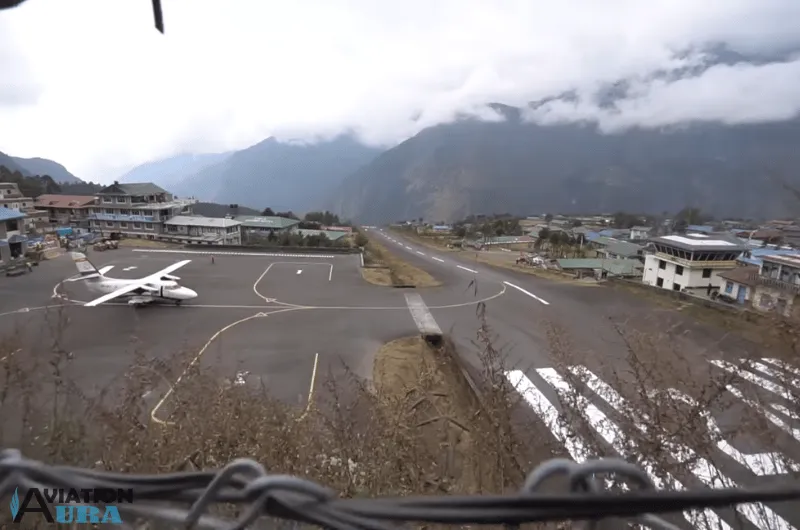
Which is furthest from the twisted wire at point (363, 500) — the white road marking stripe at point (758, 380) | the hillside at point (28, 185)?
the hillside at point (28, 185)

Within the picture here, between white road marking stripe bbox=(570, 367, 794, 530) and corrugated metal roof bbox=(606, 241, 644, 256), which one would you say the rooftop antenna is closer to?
white road marking stripe bbox=(570, 367, 794, 530)

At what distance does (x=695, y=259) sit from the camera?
1827 cm

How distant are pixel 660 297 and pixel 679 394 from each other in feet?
53.4

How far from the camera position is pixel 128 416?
99.4 inches

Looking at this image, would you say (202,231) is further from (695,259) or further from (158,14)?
(158,14)

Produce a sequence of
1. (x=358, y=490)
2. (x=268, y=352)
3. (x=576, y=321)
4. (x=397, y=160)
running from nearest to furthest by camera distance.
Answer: (x=358, y=490)
(x=268, y=352)
(x=576, y=321)
(x=397, y=160)

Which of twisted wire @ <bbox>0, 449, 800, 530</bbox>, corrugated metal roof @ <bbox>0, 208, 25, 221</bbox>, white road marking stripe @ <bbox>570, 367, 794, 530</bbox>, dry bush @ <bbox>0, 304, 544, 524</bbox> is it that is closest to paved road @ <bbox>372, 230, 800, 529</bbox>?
white road marking stripe @ <bbox>570, 367, 794, 530</bbox>

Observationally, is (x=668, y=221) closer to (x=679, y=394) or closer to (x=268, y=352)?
(x=268, y=352)

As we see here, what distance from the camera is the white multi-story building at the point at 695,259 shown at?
18094mm

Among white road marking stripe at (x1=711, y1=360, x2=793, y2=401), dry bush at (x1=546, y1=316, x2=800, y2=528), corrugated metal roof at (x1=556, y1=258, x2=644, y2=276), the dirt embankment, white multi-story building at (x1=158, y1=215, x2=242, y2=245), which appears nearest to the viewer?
dry bush at (x1=546, y1=316, x2=800, y2=528)

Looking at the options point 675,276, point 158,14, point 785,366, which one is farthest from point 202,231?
point 785,366

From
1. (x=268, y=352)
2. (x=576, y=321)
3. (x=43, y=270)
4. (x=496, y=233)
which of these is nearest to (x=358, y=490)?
(x=268, y=352)

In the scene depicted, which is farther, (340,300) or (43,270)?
(43,270)

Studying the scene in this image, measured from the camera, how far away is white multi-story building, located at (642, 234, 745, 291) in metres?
18.1
